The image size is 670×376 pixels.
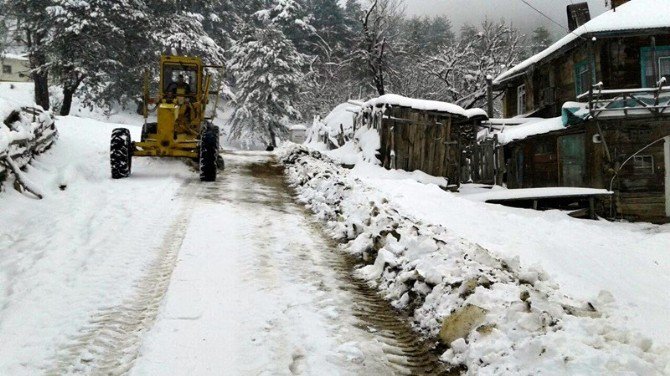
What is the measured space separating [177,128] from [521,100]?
19.9 meters

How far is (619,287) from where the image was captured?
19.6 feet

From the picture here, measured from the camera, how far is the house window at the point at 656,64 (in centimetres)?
1694

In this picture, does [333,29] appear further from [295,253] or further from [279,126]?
[295,253]

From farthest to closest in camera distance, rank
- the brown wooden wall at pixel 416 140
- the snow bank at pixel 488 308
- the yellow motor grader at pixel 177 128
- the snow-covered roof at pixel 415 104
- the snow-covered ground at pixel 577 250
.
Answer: the brown wooden wall at pixel 416 140 → the snow-covered roof at pixel 415 104 → the yellow motor grader at pixel 177 128 → the snow-covered ground at pixel 577 250 → the snow bank at pixel 488 308

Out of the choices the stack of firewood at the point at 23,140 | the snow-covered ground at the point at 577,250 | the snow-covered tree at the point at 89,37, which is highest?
the snow-covered tree at the point at 89,37

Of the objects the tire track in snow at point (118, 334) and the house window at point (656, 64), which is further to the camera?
the house window at point (656, 64)

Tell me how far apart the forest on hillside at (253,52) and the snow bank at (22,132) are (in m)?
10.0

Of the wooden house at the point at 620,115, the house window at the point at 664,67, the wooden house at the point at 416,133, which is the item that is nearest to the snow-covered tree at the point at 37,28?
the wooden house at the point at 416,133

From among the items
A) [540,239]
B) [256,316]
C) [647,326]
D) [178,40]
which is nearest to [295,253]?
[256,316]

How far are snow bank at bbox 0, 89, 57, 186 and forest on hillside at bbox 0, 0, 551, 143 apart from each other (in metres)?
10.0

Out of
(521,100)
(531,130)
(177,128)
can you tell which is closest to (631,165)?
(531,130)

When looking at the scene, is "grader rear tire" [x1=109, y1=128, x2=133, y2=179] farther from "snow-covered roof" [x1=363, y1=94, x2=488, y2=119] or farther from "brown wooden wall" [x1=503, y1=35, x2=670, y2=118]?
"brown wooden wall" [x1=503, y1=35, x2=670, y2=118]

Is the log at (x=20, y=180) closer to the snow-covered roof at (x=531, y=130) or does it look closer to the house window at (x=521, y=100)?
the snow-covered roof at (x=531, y=130)

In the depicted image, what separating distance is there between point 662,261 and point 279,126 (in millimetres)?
26501
